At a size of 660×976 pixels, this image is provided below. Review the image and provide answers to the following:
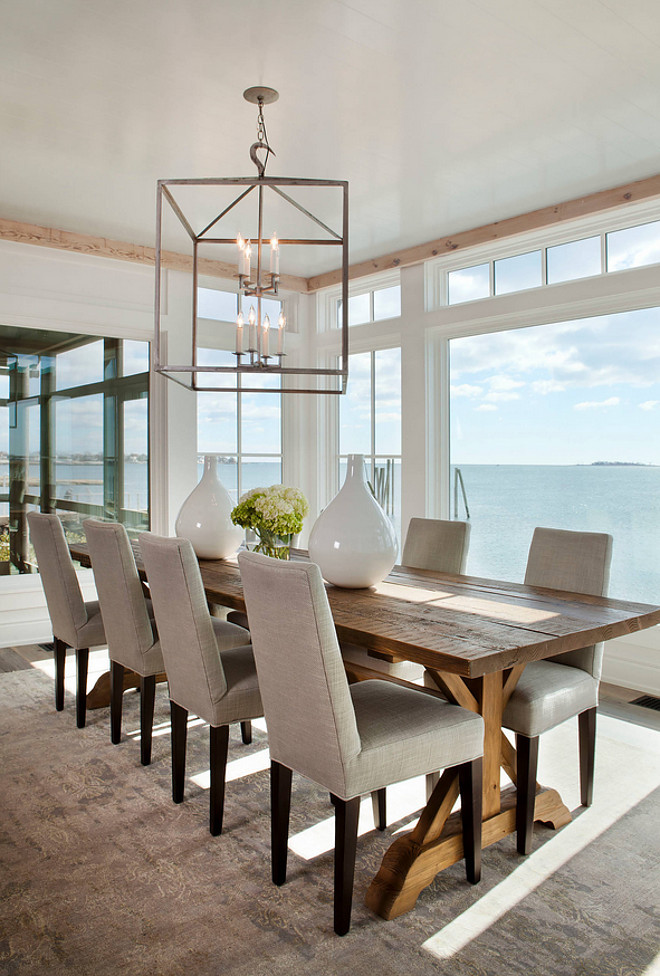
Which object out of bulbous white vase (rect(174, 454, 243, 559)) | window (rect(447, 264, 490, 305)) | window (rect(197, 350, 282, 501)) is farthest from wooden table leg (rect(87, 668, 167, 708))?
window (rect(447, 264, 490, 305))

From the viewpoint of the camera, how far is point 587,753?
245cm

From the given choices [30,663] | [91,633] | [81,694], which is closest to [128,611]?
[91,633]

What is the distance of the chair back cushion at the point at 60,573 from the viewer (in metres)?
3.21

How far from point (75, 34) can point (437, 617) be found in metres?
2.36

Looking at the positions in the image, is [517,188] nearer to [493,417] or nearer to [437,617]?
[493,417]

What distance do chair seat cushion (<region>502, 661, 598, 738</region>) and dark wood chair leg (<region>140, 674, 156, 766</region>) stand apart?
1.36 m

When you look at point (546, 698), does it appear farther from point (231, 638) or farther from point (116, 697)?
point (116, 697)

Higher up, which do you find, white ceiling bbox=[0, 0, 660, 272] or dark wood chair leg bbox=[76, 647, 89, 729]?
white ceiling bbox=[0, 0, 660, 272]

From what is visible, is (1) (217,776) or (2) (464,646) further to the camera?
(1) (217,776)

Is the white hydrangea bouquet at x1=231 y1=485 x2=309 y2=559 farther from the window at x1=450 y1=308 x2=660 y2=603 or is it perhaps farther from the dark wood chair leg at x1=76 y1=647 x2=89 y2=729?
the window at x1=450 y1=308 x2=660 y2=603

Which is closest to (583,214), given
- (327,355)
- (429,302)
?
(429,302)

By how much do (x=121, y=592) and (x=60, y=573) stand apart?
1.85 ft

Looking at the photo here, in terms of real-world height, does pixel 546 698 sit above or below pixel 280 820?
above

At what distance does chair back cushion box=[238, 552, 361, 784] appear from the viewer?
1.76m
